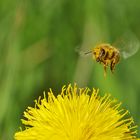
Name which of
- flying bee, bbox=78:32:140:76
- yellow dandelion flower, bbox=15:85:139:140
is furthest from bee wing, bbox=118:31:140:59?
yellow dandelion flower, bbox=15:85:139:140

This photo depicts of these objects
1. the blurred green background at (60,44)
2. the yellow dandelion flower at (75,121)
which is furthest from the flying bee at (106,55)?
the blurred green background at (60,44)

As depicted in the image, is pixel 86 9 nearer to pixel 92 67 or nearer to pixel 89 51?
pixel 92 67

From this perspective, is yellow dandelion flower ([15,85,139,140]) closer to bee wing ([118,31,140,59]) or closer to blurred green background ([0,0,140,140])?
bee wing ([118,31,140,59])

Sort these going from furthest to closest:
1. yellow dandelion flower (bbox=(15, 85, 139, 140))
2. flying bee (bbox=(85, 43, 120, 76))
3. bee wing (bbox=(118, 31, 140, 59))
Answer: bee wing (bbox=(118, 31, 140, 59)) → flying bee (bbox=(85, 43, 120, 76)) → yellow dandelion flower (bbox=(15, 85, 139, 140))

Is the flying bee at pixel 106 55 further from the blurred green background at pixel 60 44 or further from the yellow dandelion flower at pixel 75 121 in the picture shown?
the blurred green background at pixel 60 44

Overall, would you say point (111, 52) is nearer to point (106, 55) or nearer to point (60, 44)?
point (106, 55)

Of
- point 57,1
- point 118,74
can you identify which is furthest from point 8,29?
point 118,74
